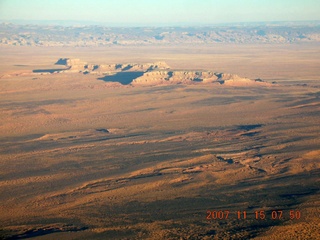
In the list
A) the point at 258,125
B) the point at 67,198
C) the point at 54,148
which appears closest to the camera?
the point at 67,198

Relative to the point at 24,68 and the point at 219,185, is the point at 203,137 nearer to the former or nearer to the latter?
the point at 219,185

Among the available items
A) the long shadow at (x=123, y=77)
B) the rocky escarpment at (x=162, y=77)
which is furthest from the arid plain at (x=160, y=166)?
the long shadow at (x=123, y=77)

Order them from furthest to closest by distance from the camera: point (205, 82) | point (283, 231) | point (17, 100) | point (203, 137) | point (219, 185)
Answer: point (205, 82), point (17, 100), point (203, 137), point (219, 185), point (283, 231)

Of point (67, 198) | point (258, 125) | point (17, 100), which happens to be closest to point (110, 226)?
point (67, 198)
